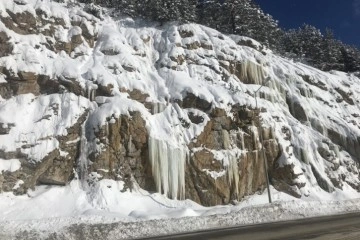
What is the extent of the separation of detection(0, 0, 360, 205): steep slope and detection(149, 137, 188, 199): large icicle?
0.08m

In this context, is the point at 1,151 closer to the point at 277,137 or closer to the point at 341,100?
the point at 277,137

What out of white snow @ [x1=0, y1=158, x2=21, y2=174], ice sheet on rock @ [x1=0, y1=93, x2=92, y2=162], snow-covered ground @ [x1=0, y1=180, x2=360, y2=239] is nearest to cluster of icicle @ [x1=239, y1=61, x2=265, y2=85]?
snow-covered ground @ [x1=0, y1=180, x2=360, y2=239]

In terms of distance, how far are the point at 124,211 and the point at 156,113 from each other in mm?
9617

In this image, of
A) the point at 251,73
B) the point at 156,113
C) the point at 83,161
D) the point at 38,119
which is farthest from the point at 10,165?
the point at 251,73

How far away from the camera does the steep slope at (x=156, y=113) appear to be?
27.9 metres

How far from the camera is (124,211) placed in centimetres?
2555

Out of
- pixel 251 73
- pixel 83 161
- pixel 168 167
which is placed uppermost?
pixel 251 73

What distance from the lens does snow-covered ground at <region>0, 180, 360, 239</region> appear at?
60.6 feet

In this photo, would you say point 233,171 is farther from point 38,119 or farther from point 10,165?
point 10,165

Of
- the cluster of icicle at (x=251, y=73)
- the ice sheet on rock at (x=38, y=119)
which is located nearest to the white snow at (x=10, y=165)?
the ice sheet on rock at (x=38, y=119)

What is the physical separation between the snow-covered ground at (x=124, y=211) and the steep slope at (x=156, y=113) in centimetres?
98

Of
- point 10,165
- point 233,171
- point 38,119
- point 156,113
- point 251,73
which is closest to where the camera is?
point 10,165

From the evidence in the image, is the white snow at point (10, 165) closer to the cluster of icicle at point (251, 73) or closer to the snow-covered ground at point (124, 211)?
the snow-covered ground at point (124, 211)

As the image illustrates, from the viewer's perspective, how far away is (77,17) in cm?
3838
